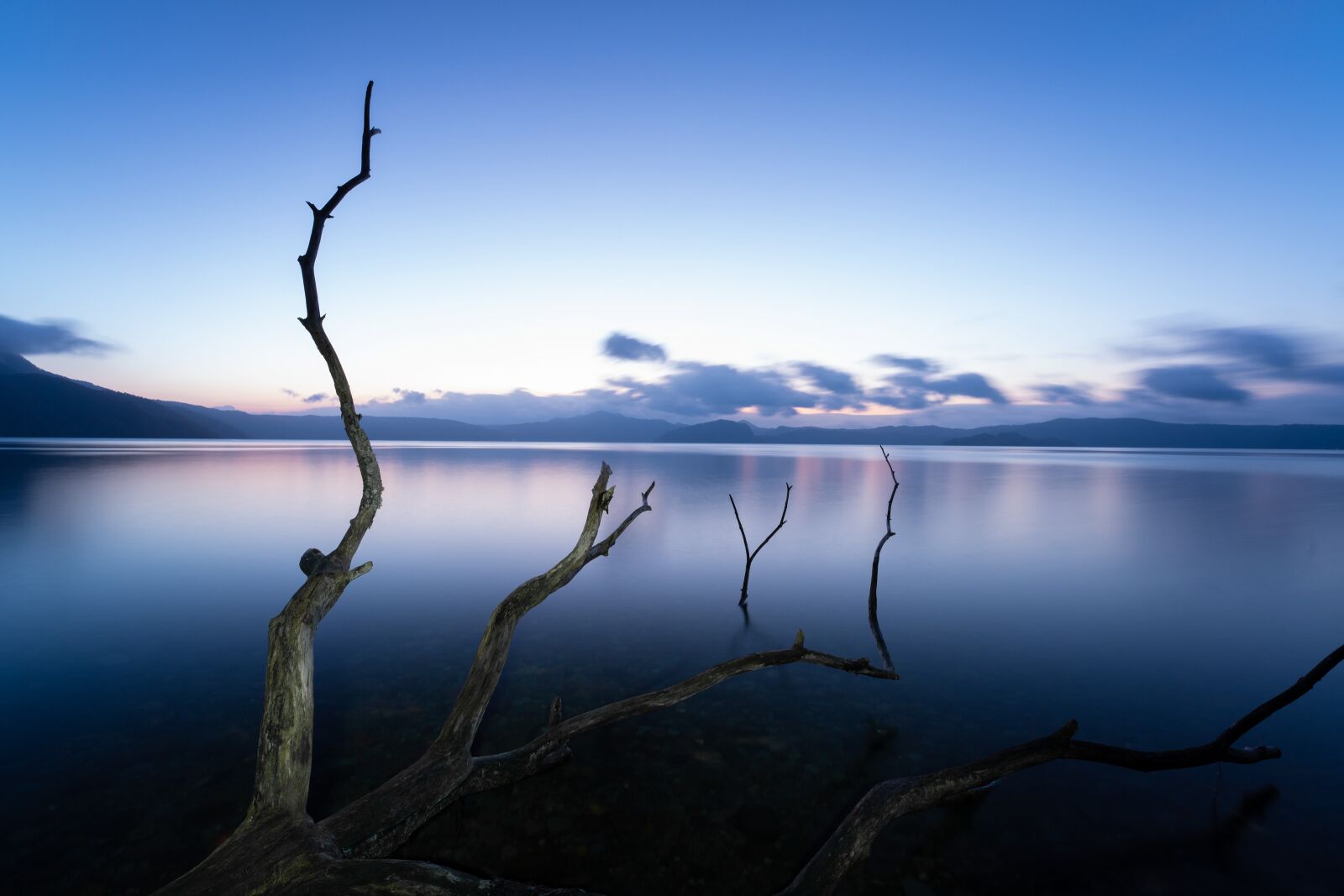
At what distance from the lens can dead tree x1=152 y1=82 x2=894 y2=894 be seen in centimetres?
395

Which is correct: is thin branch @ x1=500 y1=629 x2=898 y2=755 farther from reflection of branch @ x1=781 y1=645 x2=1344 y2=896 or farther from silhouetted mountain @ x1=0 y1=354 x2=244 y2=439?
silhouetted mountain @ x1=0 y1=354 x2=244 y2=439

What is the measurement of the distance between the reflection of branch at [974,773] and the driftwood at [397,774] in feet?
0.04

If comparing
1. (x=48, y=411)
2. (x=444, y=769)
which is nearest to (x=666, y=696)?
(x=444, y=769)

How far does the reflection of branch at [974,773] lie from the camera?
4.58m

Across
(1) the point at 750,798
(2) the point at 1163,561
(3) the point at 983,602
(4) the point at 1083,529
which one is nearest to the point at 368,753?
(1) the point at 750,798

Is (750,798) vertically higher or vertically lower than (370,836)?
lower

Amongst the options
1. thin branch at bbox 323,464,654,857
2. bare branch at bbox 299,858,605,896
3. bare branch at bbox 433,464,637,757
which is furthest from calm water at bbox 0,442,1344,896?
bare branch at bbox 299,858,605,896

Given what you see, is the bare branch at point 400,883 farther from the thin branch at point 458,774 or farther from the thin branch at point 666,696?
the thin branch at point 666,696

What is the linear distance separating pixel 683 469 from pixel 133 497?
4868cm

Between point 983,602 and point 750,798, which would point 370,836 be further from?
point 983,602

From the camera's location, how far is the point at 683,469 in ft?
227

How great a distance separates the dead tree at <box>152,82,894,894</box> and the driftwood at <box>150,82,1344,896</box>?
1 centimetres

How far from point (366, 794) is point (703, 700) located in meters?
4.58

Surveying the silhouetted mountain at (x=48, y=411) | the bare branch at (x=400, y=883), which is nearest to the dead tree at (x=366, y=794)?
the bare branch at (x=400, y=883)
